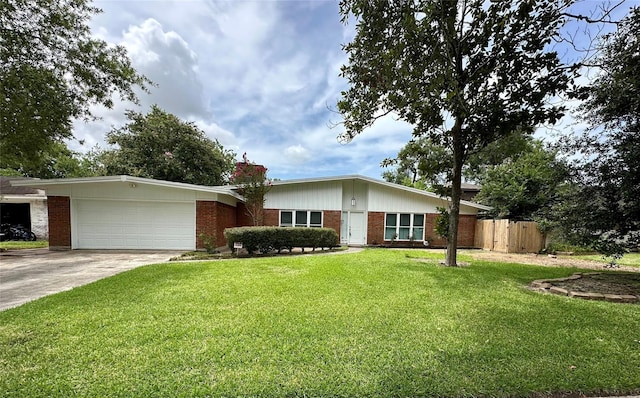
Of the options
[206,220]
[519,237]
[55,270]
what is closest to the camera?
[55,270]

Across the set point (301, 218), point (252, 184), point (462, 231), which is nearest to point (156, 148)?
point (252, 184)

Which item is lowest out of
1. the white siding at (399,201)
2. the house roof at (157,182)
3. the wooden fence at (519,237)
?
the wooden fence at (519,237)

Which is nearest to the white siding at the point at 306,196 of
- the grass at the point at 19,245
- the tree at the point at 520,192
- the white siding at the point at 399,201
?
the white siding at the point at 399,201

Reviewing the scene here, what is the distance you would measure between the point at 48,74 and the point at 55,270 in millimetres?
5406

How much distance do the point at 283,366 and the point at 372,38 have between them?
21.8ft

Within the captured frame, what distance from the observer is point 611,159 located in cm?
610

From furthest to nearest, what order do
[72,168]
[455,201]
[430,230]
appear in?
[72,168] → [430,230] → [455,201]

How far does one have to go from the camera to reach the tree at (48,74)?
23.5ft

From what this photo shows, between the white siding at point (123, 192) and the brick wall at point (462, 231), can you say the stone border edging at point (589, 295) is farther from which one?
the white siding at point (123, 192)

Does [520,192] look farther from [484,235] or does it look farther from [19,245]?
[19,245]

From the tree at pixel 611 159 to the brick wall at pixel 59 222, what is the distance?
1688 centimetres

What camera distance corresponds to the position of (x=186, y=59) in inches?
436

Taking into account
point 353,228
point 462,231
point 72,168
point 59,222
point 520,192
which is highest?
point 72,168

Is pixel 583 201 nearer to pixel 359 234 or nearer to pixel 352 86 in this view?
pixel 352 86
